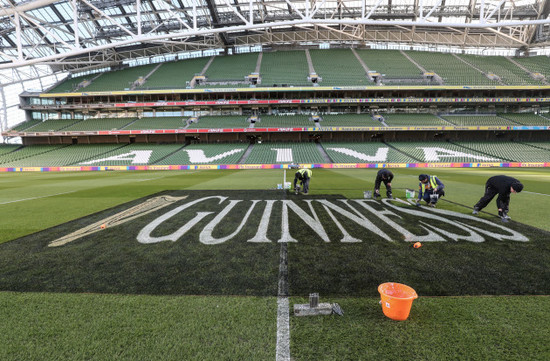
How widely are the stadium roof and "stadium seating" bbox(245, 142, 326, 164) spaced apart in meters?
14.9

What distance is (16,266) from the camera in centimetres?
409

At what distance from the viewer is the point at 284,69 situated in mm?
41875

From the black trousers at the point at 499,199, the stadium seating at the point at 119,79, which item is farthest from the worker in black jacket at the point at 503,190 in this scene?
the stadium seating at the point at 119,79

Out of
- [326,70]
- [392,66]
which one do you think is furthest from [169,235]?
[392,66]

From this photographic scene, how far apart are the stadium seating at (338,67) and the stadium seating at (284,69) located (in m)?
2.42

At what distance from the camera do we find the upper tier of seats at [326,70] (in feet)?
127

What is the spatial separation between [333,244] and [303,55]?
4797cm

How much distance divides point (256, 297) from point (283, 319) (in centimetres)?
58

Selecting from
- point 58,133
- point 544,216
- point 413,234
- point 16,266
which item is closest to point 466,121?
point 544,216

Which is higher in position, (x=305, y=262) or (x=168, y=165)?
(x=305, y=262)

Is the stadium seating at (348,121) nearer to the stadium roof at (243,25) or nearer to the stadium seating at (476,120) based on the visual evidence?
the stadium seating at (476,120)

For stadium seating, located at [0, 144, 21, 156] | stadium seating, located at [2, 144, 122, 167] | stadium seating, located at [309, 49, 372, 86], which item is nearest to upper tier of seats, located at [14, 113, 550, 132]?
stadium seating, located at [0, 144, 21, 156]

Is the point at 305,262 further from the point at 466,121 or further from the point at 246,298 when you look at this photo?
the point at 466,121

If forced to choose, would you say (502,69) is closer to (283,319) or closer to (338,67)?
(338,67)
